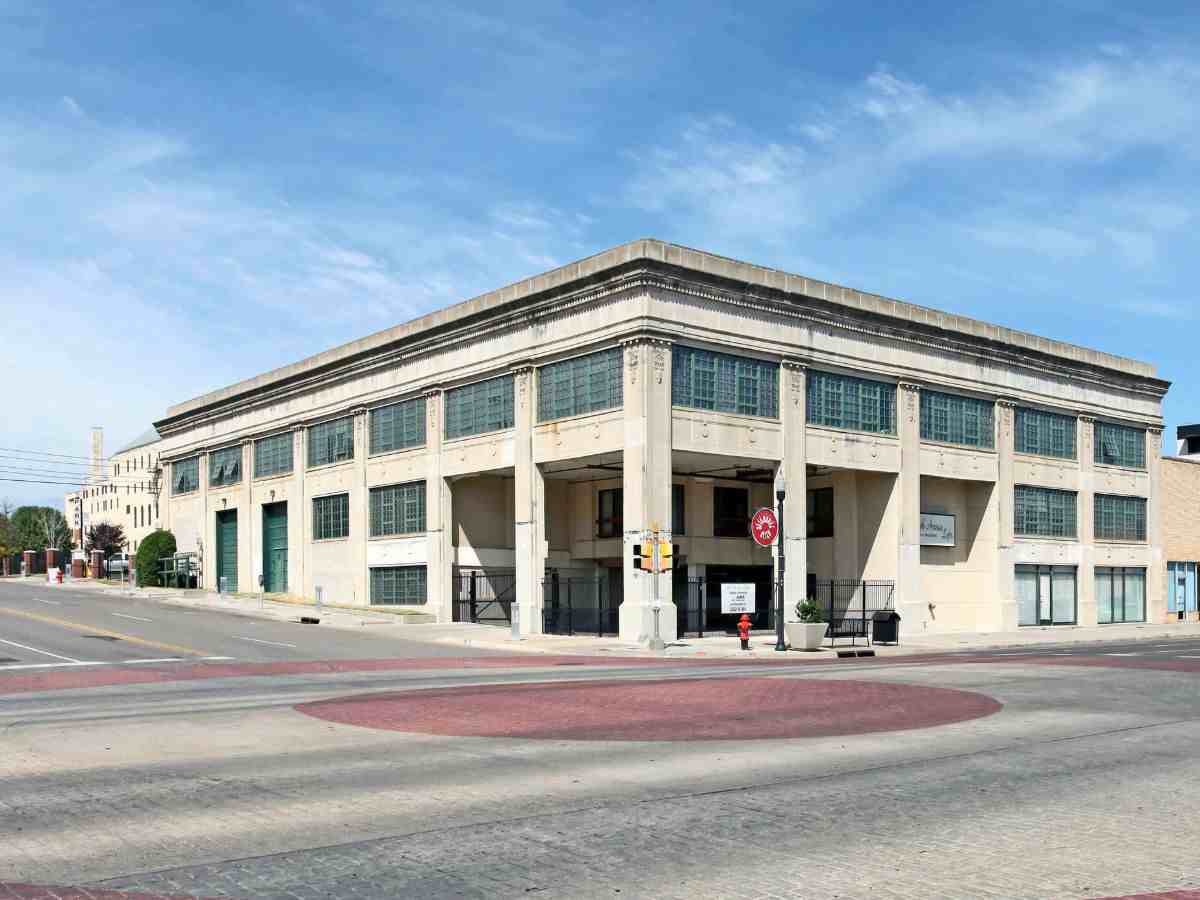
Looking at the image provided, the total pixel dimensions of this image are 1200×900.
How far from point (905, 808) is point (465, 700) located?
10928 mm

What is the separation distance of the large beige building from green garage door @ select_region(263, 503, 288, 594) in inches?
7.8

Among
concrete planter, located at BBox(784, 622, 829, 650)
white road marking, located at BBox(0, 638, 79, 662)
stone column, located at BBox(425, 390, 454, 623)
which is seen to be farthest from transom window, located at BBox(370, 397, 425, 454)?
white road marking, located at BBox(0, 638, 79, 662)

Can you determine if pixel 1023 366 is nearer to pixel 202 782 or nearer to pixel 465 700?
pixel 465 700

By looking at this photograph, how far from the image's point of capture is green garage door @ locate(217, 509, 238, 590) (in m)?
73.6

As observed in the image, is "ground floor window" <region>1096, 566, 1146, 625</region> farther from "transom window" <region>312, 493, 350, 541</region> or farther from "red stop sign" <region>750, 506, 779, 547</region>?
"transom window" <region>312, 493, 350, 541</region>

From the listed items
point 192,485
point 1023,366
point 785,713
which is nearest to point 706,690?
point 785,713

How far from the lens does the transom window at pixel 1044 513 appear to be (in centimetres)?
5922

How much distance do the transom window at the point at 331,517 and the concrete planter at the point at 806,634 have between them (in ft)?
94.6

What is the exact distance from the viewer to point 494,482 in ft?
186

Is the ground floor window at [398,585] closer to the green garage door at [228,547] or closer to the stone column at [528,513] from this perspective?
the stone column at [528,513]

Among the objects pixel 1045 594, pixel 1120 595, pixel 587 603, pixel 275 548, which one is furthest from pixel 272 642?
pixel 1120 595

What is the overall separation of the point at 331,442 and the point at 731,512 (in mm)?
22005

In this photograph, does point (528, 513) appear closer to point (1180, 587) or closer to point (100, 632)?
point (100, 632)

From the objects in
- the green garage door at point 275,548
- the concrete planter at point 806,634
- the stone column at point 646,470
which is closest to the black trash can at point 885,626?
the concrete planter at point 806,634
